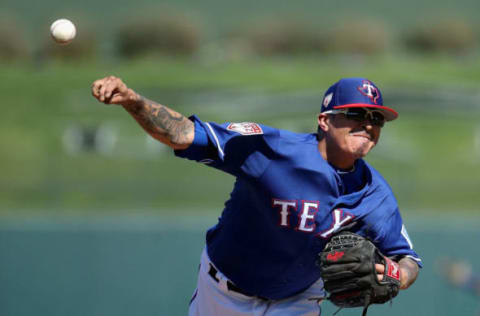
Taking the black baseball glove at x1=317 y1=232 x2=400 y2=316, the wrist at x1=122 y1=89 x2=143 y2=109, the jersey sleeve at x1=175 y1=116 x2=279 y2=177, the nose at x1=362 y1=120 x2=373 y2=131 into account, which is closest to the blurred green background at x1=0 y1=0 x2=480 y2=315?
the black baseball glove at x1=317 y1=232 x2=400 y2=316

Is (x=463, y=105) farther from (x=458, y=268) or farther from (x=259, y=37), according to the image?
(x=458, y=268)

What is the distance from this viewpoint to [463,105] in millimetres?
15492

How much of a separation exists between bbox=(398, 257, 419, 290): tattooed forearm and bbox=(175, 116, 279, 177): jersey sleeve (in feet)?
2.67

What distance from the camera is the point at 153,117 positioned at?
2717 millimetres

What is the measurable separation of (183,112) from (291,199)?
12217 millimetres

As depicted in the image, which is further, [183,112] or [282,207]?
[183,112]

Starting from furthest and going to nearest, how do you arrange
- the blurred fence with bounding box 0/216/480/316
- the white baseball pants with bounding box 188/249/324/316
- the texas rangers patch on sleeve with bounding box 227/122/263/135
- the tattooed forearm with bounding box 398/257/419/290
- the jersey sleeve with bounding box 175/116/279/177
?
the blurred fence with bounding box 0/216/480/316 → the white baseball pants with bounding box 188/249/324/316 → the tattooed forearm with bounding box 398/257/419/290 → the texas rangers patch on sleeve with bounding box 227/122/263/135 → the jersey sleeve with bounding box 175/116/279/177

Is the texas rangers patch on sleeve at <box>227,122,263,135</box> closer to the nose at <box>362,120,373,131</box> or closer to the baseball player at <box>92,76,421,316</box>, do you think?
the baseball player at <box>92,76,421,316</box>

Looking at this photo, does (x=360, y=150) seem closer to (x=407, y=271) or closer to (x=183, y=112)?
(x=407, y=271)

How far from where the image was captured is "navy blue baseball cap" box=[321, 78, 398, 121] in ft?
10.0

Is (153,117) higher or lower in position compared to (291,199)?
higher

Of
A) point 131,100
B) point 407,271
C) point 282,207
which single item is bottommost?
point 407,271

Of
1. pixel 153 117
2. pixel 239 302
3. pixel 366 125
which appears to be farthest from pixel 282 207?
pixel 153 117

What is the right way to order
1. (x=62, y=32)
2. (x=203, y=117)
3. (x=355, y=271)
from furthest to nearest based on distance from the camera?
(x=203, y=117) < (x=355, y=271) < (x=62, y=32)
